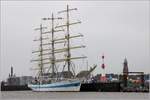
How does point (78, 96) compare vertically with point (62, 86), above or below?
below

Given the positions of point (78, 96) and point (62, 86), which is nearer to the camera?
point (78, 96)

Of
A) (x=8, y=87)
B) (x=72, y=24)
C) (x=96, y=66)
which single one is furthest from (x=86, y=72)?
(x=8, y=87)

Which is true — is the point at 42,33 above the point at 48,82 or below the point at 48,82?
above

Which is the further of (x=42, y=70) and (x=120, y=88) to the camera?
(x=42, y=70)

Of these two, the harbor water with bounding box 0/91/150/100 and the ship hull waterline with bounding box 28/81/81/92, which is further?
the ship hull waterline with bounding box 28/81/81/92

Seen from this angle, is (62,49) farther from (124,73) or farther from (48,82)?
(124,73)

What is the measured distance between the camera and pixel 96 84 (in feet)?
468

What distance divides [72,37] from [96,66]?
1100cm

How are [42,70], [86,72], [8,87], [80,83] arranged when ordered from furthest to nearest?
[8,87] → [42,70] → [86,72] → [80,83]

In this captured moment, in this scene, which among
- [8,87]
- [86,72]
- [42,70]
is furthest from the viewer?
[8,87]

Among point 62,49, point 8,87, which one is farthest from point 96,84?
point 8,87

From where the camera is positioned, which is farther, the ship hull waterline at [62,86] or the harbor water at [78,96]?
the ship hull waterline at [62,86]

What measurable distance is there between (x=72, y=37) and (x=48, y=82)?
1610 centimetres

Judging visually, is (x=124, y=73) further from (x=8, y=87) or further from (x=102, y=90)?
(x=8, y=87)
